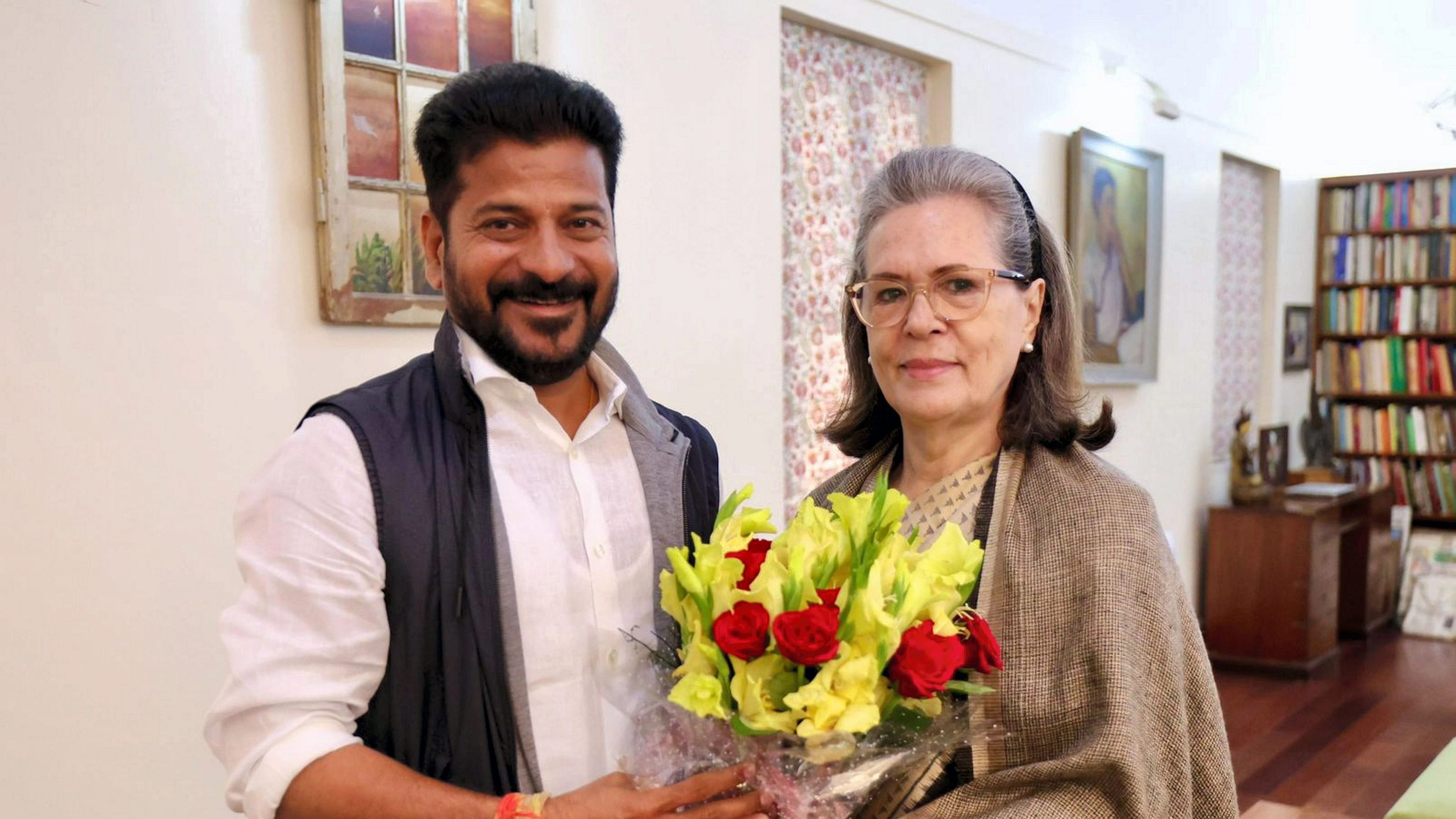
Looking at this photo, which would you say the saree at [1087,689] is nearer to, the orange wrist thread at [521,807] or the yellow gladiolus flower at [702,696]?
the yellow gladiolus flower at [702,696]

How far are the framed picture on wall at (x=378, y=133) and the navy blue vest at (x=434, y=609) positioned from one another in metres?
1.18

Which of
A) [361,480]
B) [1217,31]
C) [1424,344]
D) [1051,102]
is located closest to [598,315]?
[361,480]

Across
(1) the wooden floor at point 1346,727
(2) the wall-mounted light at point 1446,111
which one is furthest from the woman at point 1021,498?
(2) the wall-mounted light at point 1446,111

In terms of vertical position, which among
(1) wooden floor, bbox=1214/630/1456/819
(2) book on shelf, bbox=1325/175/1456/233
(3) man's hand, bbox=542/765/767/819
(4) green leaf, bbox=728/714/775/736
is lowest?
(1) wooden floor, bbox=1214/630/1456/819

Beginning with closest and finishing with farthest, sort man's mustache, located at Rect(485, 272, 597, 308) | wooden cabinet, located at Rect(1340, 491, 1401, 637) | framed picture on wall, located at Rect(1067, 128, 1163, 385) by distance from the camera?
man's mustache, located at Rect(485, 272, 597, 308) → framed picture on wall, located at Rect(1067, 128, 1163, 385) → wooden cabinet, located at Rect(1340, 491, 1401, 637)

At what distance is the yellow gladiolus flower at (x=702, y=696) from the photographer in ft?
3.90

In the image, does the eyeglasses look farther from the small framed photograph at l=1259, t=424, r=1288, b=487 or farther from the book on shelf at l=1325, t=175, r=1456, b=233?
the book on shelf at l=1325, t=175, r=1456, b=233

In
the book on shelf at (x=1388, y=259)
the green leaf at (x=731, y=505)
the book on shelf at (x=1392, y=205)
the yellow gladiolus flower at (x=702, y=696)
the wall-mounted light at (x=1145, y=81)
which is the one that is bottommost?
the yellow gladiolus flower at (x=702, y=696)

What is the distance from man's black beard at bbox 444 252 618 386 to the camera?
158 centimetres

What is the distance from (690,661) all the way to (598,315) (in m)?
0.58

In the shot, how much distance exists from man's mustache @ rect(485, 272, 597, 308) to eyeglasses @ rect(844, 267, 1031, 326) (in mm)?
481

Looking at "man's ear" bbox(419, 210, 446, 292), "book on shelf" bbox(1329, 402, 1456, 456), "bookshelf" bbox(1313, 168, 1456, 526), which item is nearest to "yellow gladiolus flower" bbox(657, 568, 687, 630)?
"man's ear" bbox(419, 210, 446, 292)

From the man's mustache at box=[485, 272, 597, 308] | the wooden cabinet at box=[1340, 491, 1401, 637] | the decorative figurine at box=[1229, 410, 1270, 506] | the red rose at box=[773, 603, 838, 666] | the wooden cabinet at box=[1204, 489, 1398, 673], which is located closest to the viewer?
the red rose at box=[773, 603, 838, 666]

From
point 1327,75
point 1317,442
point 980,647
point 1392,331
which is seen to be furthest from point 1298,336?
point 980,647
